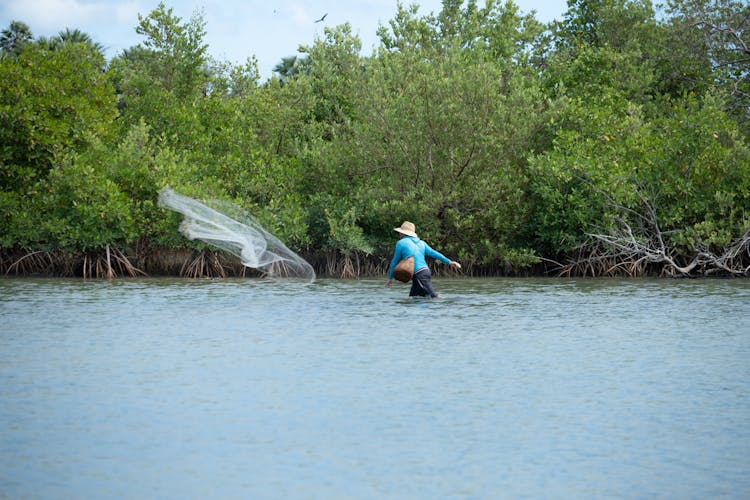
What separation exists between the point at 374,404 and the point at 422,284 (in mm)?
10876

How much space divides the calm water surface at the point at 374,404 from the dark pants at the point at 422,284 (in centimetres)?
181

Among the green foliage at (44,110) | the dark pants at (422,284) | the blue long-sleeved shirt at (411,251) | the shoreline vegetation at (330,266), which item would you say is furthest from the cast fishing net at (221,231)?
the green foliage at (44,110)

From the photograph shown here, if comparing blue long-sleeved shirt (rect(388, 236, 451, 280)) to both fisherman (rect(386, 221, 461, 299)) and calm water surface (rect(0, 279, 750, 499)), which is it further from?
calm water surface (rect(0, 279, 750, 499))

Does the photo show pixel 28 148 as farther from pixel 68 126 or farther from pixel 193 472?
pixel 193 472

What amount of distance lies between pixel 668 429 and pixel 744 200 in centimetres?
2351

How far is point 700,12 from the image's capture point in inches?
1436

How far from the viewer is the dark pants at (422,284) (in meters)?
19.8

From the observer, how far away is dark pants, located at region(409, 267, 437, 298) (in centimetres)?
1978

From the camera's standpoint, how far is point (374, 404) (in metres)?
9.19

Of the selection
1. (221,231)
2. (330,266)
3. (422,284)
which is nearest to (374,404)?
(422,284)

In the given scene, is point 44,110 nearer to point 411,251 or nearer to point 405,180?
point 405,180

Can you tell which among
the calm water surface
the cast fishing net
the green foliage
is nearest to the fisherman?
the calm water surface

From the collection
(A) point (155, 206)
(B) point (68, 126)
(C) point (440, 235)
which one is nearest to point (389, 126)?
(C) point (440, 235)

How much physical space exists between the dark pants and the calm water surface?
1.81 metres
